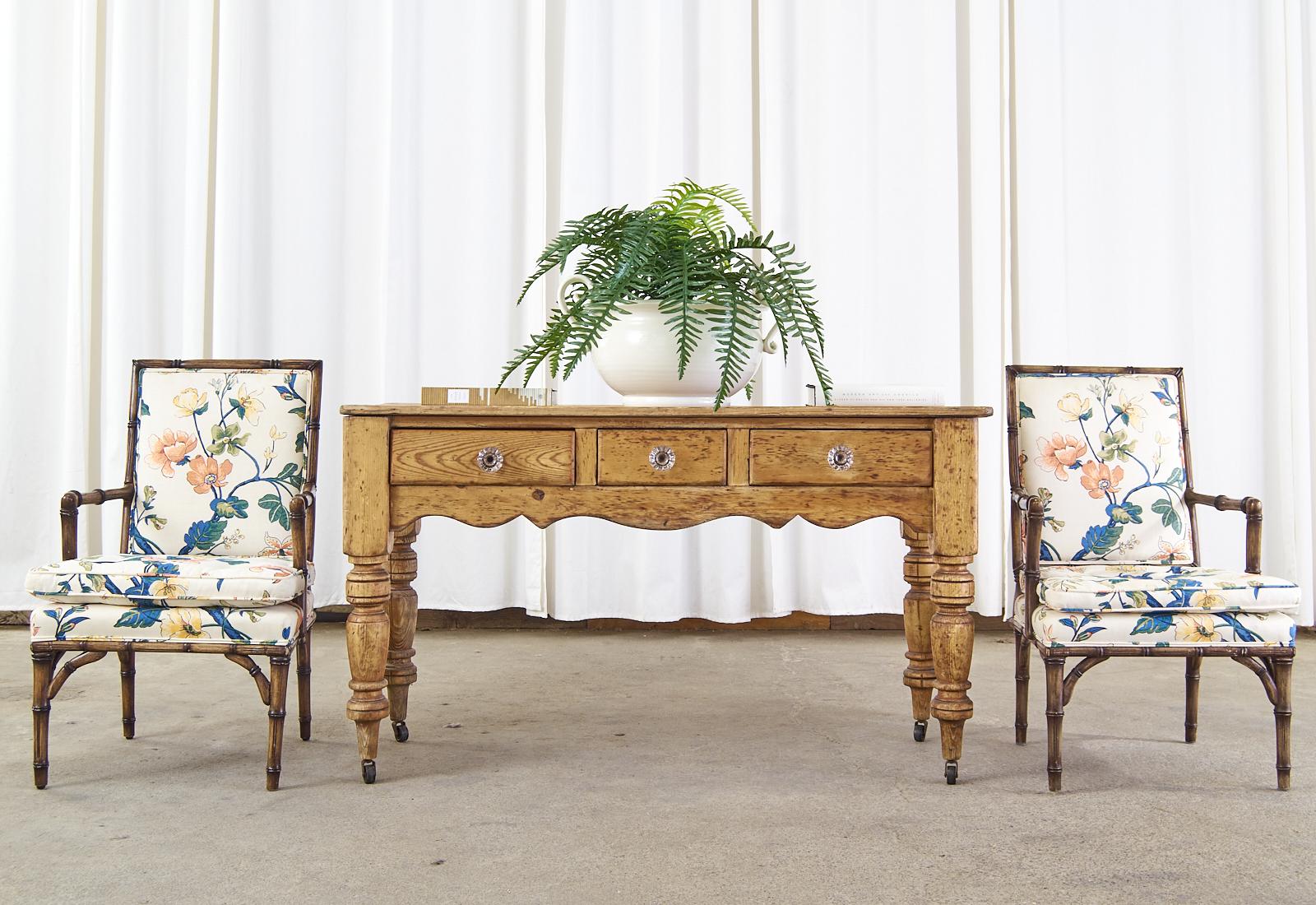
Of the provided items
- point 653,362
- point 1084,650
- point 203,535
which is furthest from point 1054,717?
point 203,535

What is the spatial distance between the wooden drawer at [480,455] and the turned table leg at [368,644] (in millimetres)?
191

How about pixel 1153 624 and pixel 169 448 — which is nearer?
pixel 1153 624

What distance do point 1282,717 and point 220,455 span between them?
235 centimetres

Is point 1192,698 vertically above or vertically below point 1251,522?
below

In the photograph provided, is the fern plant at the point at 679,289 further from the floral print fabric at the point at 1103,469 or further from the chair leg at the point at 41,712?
the chair leg at the point at 41,712

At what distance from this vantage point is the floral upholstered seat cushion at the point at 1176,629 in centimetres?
205

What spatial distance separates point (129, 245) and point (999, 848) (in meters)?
3.41

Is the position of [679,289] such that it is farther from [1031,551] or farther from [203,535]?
[203,535]

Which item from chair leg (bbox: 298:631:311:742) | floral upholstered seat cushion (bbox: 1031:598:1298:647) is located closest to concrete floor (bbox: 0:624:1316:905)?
chair leg (bbox: 298:631:311:742)

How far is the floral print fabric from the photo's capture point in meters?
2.41

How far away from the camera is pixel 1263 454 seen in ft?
12.1

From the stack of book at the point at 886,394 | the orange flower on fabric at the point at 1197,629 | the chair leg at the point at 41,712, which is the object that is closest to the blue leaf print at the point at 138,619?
the chair leg at the point at 41,712

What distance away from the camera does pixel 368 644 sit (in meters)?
2.07

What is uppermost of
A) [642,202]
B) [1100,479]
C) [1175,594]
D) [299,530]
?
[642,202]
